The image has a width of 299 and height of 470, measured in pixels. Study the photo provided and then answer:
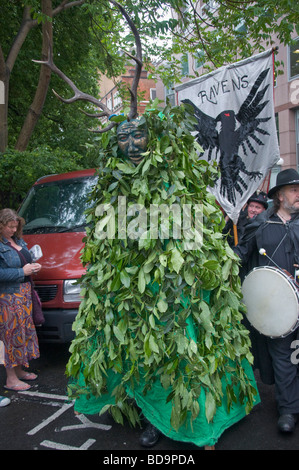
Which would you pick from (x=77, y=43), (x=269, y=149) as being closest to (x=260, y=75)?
(x=269, y=149)

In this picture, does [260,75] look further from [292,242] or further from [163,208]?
[163,208]

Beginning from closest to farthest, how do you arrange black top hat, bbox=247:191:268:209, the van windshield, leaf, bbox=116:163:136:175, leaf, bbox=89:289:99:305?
leaf, bbox=116:163:136:175 → leaf, bbox=89:289:99:305 → the van windshield → black top hat, bbox=247:191:268:209

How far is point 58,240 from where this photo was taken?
16.7 feet

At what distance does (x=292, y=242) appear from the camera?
345 cm

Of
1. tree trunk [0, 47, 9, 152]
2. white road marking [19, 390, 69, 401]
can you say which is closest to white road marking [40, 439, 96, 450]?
white road marking [19, 390, 69, 401]

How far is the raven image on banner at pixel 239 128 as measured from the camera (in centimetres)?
470

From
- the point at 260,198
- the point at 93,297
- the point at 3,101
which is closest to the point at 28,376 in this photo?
the point at 93,297

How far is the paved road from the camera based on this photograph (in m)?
3.03

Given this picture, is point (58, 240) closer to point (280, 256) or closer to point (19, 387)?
point (19, 387)

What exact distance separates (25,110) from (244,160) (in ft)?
29.4

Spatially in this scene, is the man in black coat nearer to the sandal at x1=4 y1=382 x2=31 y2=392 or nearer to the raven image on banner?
the raven image on banner

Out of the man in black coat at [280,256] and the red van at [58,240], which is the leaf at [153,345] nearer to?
the man in black coat at [280,256]

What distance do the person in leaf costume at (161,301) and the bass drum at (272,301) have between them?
0.81 feet

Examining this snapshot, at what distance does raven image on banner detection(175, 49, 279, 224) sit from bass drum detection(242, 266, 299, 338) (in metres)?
1.51
